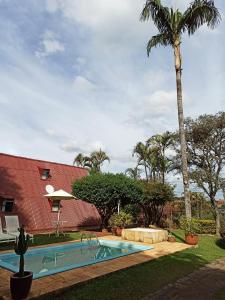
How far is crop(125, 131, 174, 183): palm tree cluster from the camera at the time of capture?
3900 centimetres

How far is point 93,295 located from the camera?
746 cm

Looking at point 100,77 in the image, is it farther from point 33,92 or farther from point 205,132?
point 205,132

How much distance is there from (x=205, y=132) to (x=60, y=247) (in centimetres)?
1566

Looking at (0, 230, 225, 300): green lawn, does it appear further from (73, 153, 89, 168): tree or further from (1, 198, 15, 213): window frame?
(73, 153, 89, 168): tree

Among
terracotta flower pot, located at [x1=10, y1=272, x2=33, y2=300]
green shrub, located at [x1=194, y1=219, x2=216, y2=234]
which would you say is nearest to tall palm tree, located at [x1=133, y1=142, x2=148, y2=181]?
green shrub, located at [x1=194, y1=219, x2=216, y2=234]

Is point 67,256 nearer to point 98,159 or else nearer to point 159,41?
point 159,41

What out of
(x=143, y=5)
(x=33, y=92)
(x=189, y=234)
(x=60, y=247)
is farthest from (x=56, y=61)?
(x=189, y=234)

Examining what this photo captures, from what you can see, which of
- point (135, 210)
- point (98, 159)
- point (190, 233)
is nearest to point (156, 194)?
point (135, 210)

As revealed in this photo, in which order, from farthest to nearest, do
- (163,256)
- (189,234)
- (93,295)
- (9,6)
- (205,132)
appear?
(205,132), (189,234), (9,6), (163,256), (93,295)

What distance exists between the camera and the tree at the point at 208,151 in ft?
77.3

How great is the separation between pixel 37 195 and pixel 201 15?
17.6m

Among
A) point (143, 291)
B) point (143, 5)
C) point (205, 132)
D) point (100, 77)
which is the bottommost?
point (143, 291)

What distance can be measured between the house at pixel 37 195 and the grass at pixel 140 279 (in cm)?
1174

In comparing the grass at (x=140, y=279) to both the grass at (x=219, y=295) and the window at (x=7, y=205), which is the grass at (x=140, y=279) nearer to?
the grass at (x=219, y=295)
